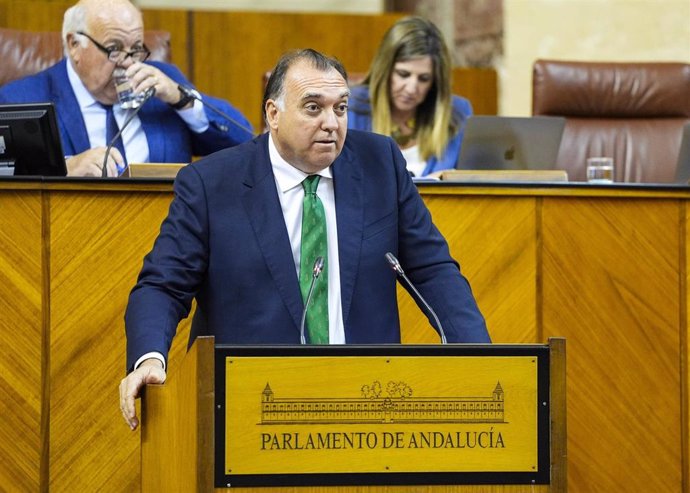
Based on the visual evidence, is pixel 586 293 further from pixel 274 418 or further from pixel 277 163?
pixel 274 418

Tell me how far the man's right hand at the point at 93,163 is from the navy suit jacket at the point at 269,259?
3.04ft

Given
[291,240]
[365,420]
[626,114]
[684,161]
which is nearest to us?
[365,420]

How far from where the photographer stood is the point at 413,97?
421cm

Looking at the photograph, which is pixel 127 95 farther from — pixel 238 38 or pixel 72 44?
pixel 238 38

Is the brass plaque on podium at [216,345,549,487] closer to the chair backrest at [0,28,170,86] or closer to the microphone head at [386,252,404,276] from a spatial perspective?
the microphone head at [386,252,404,276]

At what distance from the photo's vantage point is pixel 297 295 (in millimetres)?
2486

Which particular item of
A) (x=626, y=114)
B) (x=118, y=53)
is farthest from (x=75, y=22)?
(x=626, y=114)

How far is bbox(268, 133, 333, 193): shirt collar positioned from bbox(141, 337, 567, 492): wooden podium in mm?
667

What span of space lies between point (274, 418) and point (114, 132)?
1.98 m

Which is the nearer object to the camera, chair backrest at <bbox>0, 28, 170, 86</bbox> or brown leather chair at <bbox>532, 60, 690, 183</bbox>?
chair backrest at <bbox>0, 28, 170, 86</bbox>

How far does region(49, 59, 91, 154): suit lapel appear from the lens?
370 cm

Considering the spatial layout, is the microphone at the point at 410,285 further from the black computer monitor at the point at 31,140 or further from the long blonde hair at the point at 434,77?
the long blonde hair at the point at 434,77

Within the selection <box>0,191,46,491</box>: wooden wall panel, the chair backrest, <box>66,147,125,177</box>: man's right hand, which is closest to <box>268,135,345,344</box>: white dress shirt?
<box>0,191,46,491</box>: wooden wall panel

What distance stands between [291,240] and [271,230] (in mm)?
57
